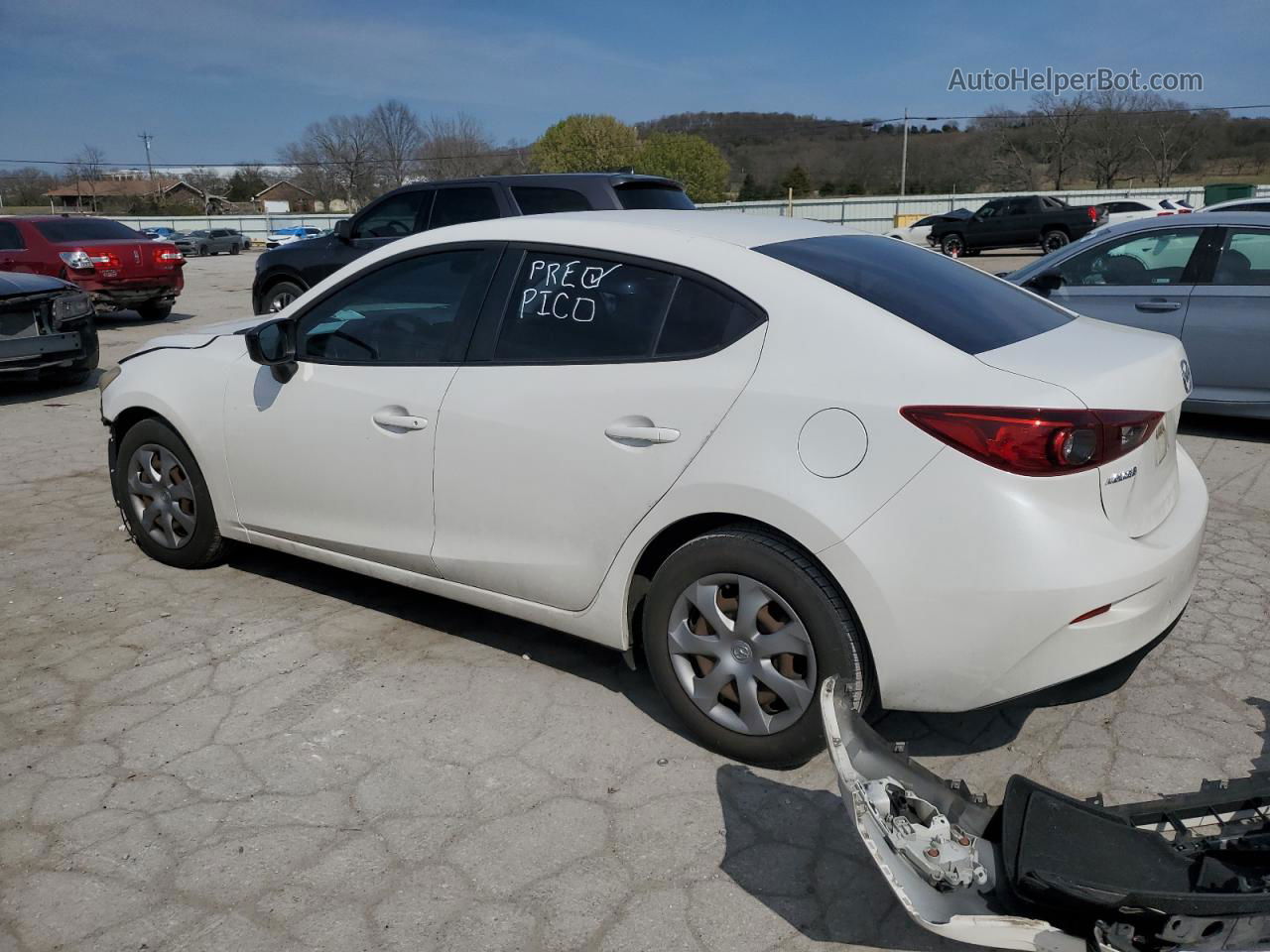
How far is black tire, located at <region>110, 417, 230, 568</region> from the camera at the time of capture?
453cm

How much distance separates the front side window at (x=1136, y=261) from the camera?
7.23 m

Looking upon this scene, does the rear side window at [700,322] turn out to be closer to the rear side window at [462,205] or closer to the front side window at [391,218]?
the rear side window at [462,205]

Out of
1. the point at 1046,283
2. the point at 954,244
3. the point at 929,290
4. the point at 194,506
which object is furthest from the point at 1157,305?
the point at 954,244

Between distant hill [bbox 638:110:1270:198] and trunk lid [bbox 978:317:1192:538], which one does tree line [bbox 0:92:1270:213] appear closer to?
distant hill [bbox 638:110:1270:198]

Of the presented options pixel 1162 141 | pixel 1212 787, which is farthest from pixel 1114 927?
pixel 1162 141

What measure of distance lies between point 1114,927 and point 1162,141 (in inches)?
3170

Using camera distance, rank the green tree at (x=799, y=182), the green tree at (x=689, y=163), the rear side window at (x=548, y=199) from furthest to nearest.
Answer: the green tree at (x=689, y=163) < the green tree at (x=799, y=182) < the rear side window at (x=548, y=199)

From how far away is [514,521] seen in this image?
11.3ft

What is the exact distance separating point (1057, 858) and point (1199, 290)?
6.07 meters

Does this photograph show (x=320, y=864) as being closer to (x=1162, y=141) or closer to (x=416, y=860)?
(x=416, y=860)

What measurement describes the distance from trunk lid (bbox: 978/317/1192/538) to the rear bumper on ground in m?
0.11

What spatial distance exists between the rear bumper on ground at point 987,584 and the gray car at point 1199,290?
4523 millimetres

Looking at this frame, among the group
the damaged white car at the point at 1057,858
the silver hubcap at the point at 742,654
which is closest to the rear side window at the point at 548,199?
the silver hubcap at the point at 742,654

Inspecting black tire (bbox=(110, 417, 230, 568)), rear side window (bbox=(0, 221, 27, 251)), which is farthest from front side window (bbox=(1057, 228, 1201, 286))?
rear side window (bbox=(0, 221, 27, 251))
